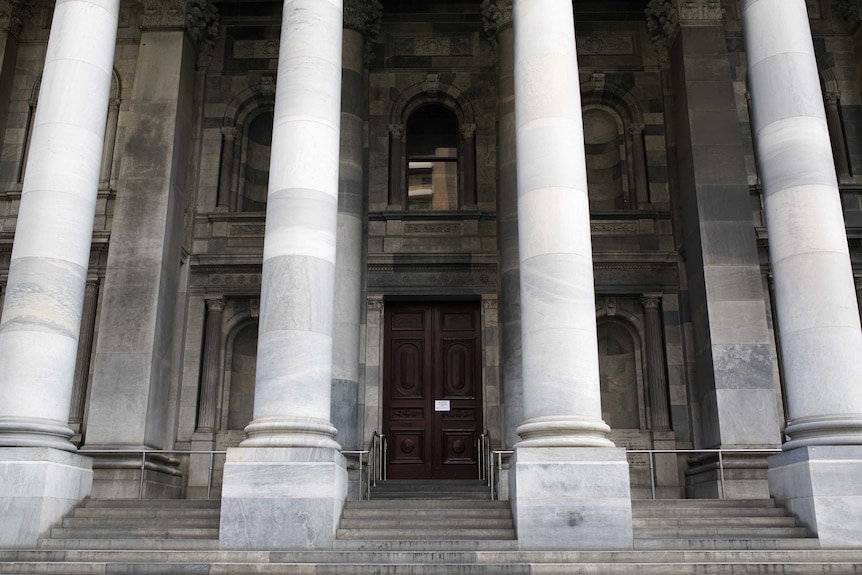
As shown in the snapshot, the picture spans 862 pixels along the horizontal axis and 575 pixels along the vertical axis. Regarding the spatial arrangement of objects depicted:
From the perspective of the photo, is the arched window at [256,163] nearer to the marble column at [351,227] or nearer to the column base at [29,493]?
the marble column at [351,227]

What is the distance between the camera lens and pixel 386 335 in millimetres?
20406

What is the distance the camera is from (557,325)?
1259cm

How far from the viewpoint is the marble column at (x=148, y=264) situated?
17219mm

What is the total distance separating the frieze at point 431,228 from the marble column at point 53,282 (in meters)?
7.96

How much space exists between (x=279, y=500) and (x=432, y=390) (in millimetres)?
8622

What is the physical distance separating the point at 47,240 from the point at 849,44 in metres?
19.6

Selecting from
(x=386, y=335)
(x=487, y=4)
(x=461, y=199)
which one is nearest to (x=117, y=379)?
(x=386, y=335)

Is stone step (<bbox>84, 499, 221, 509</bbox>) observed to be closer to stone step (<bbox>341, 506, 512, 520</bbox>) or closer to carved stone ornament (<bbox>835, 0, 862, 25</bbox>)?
stone step (<bbox>341, 506, 512, 520</bbox>)

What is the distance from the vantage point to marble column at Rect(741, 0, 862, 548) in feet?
40.6

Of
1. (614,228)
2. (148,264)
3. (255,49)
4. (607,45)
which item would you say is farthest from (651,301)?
(255,49)

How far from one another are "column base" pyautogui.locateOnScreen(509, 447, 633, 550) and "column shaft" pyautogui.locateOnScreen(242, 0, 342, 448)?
3.02 meters

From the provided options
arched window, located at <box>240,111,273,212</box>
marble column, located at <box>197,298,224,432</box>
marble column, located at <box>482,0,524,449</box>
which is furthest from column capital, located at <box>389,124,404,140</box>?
marble column, located at <box>197,298,224,432</box>

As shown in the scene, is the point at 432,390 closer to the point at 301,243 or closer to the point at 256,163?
the point at 256,163

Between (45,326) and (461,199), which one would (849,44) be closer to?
(461,199)
